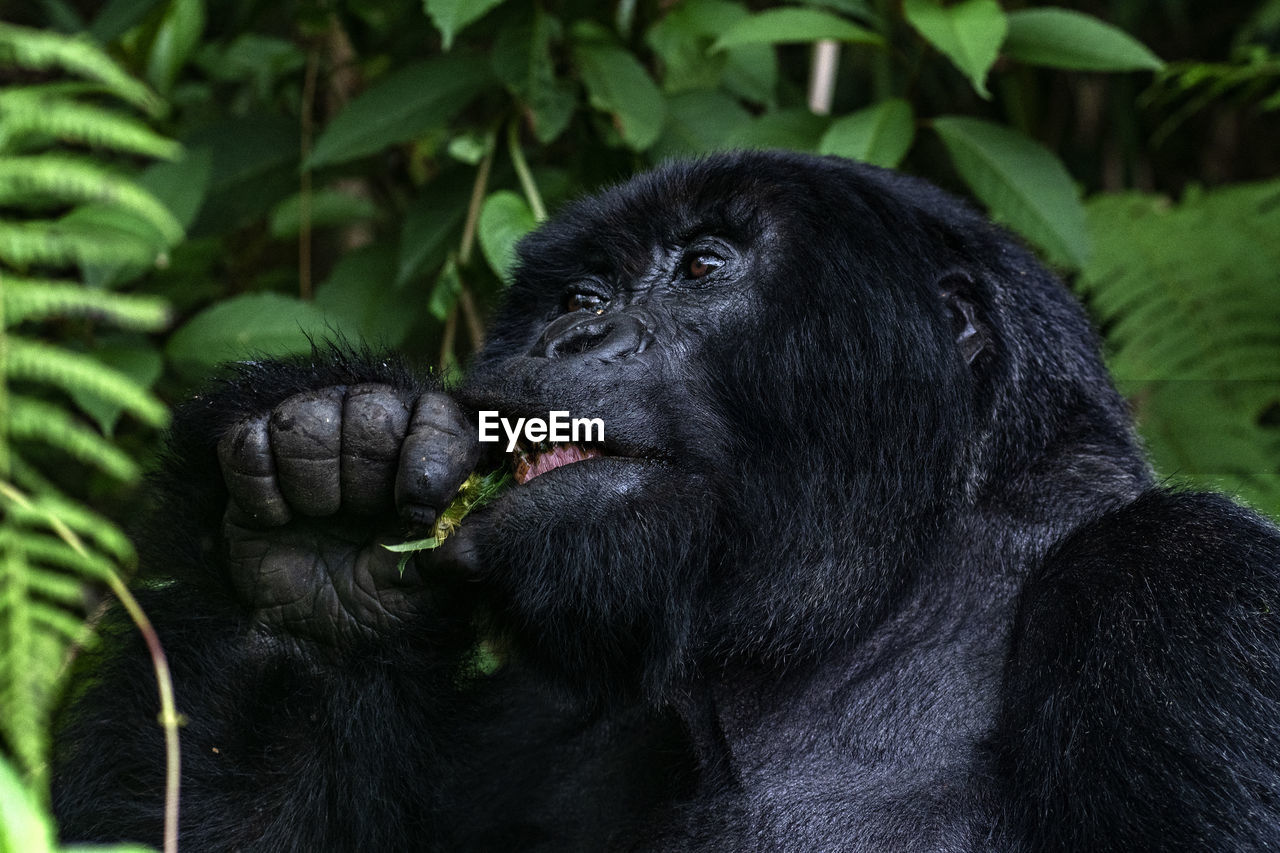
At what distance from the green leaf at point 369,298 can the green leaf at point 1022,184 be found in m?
1.74

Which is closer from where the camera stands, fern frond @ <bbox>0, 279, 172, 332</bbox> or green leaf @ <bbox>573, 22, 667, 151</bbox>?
fern frond @ <bbox>0, 279, 172, 332</bbox>

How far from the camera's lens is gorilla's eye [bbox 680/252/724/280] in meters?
2.54

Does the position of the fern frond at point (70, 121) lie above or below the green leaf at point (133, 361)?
above

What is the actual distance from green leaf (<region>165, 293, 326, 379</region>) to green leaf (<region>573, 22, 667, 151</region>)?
104 cm

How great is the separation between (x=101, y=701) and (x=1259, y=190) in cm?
474

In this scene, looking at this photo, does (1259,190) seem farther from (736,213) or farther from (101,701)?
(101,701)

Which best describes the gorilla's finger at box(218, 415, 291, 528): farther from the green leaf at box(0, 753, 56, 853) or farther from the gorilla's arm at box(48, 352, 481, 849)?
the green leaf at box(0, 753, 56, 853)

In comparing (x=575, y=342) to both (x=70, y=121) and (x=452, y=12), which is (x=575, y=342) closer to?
(x=70, y=121)

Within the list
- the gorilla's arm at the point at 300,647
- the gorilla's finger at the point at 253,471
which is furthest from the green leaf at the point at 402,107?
the gorilla's finger at the point at 253,471

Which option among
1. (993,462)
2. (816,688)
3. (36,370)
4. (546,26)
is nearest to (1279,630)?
(993,462)

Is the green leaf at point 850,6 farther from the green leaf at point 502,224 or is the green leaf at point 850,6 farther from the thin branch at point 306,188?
the thin branch at point 306,188

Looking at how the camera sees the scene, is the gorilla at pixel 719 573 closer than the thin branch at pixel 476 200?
Yes

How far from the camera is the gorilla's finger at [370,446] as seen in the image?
84.0 inches

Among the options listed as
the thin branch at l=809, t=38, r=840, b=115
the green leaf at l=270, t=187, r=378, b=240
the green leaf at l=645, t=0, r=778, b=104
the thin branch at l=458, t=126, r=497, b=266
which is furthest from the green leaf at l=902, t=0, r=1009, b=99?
the green leaf at l=270, t=187, r=378, b=240
